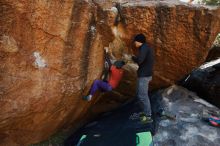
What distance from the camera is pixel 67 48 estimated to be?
6309 millimetres

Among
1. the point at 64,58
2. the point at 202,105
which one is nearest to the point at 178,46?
the point at 202,105

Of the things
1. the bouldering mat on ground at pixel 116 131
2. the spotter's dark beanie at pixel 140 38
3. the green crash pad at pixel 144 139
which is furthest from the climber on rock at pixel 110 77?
the green crash pad at pixel 144 139

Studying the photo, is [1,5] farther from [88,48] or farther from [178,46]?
[178,46]

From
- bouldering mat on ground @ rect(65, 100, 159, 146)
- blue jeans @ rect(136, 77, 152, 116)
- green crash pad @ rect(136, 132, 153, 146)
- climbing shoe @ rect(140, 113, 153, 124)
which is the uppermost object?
blue jeans @ rect(136, 77, 152, 116)

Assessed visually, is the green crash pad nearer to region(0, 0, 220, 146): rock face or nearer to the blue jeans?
the blue jeans

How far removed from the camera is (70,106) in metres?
7.08

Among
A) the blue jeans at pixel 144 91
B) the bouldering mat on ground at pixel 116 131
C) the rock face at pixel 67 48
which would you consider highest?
the rock face at pixel 67 48

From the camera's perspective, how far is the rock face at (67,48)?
550 cm

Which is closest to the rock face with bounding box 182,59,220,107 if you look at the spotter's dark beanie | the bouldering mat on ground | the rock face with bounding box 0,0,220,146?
the rock face with bounding box 0,0,220,146

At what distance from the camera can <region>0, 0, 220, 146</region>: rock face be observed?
18.1ft

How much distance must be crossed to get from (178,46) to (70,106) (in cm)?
321

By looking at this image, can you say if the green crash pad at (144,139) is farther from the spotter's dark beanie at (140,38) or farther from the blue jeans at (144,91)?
the spotter's dark beanie at (140,38)

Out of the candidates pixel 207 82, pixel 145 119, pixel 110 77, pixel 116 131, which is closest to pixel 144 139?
pixel 145 119

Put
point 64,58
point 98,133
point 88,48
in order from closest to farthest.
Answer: point 64,58, point 88,48, point 98,133
